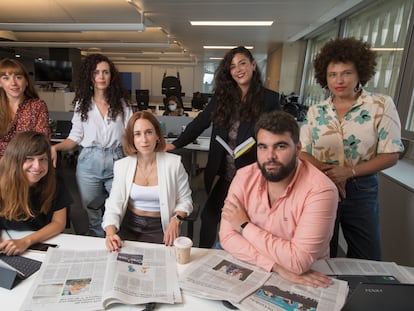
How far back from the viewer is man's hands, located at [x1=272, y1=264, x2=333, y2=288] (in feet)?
3.51

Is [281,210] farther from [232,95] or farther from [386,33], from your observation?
[386,33]

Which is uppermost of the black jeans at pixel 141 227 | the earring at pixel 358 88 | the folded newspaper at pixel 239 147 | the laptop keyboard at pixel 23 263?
the earring at pixel 358 88

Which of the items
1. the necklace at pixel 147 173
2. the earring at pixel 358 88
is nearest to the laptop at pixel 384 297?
the earring at pixel 358 88

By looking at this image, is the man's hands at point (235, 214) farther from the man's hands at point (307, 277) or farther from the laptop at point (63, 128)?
the laptop at point (63, 128)

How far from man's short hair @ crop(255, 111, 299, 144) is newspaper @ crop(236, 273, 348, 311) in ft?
1.96

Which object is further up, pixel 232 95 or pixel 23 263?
pixel 232 95

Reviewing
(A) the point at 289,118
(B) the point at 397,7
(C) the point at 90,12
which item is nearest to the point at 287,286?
(A) the point at 289,118

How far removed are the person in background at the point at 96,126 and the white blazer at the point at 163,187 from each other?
32 centimetres

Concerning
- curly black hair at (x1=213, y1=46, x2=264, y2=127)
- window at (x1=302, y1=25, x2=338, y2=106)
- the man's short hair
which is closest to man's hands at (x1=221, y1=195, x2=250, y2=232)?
the man's short hair

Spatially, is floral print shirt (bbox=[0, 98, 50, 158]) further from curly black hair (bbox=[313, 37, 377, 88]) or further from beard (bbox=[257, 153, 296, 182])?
curly black hair (bbox=[313, 37, 377, 88])

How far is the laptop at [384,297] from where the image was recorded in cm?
76

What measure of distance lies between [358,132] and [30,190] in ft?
5.75

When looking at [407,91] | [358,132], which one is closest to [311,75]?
[407,91]

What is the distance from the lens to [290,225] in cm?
125
